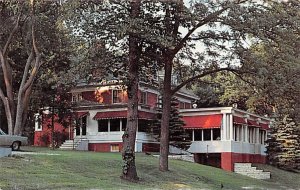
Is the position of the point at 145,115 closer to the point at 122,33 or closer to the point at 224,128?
the point at 224,128

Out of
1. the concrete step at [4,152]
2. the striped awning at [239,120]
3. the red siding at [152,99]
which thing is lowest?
the concrete step at [4,152]

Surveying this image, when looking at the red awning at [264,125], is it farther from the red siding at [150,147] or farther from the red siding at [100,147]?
the red siding at [100,147]

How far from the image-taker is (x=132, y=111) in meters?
21.9

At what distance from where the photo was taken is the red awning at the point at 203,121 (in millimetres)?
41406

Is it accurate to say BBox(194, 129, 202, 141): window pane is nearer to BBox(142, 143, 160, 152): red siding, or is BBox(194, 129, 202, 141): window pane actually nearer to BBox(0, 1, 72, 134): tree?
BBox(142, 143, 160, 152): red siding

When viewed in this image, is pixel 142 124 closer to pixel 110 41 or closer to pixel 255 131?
pixel 255 131

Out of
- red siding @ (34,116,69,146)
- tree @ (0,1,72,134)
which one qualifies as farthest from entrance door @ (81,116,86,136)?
tree @ (0,1,72,134)

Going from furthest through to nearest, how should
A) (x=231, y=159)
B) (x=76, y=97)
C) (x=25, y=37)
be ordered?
1. (x=76, y=97)
2. (x=231, y=159)
3. (x=25, y=37)

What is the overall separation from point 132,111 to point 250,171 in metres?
19.8

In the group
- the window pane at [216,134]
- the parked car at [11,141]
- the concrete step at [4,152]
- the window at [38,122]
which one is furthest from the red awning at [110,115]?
the concrete step at [4,152]

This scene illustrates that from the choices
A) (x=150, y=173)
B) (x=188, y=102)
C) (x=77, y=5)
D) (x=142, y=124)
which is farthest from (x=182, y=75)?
(x=188, y=102)

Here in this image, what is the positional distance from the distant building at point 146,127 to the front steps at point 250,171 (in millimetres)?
557

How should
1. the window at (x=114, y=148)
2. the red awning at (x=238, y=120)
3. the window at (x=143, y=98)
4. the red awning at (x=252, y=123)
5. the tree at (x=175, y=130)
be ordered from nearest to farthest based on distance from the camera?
the tree at (x=175, y=130) → the red awning at (x=238, y=120) → the window at (x=114, y=148) → the red awning at (x=252, y=123) → the window at (x=143, y=98)

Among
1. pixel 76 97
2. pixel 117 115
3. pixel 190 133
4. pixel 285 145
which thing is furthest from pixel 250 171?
pixel 76 97
